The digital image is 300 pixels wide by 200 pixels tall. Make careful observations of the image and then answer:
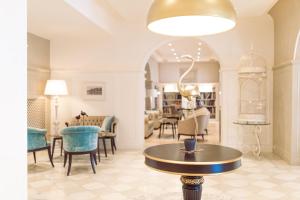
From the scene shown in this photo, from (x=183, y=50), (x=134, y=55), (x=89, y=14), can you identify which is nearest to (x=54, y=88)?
(x=134, y=55)

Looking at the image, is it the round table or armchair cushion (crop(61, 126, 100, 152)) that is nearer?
Answer: the round table

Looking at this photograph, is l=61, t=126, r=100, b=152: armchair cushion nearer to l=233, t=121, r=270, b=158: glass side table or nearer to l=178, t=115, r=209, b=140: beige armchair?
l=233, t=121, r=270, b=158: glass side table

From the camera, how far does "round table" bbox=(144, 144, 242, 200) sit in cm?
264

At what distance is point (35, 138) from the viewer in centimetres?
559

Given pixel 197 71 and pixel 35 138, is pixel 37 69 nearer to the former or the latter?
pixel 35 138

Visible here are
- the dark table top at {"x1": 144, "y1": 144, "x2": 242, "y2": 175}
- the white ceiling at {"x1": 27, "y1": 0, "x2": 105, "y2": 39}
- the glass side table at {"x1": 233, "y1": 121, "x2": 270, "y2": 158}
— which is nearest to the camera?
the dark table top at {"x1": 144, "y1": 144, "x2": 242, "y2": 175}

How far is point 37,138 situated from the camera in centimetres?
561

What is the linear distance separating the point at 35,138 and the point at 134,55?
3.42 m

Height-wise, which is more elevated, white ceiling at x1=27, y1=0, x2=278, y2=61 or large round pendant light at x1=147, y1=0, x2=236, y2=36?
white ceiling at x1=27, y1=0, x2=278, y2=61

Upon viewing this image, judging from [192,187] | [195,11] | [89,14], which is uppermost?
[89,14]

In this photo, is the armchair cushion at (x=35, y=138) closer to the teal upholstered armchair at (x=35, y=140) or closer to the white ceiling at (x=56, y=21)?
the teal upholstered armchair at (x=35, y=140)
